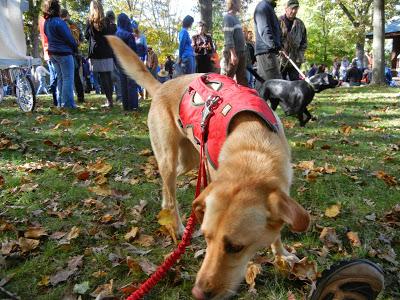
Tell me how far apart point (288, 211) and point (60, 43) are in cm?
820

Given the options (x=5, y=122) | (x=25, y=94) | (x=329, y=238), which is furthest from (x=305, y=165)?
(x=25, y=94)

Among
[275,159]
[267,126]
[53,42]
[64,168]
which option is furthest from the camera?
[53,42]

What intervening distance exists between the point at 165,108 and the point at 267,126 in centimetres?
120

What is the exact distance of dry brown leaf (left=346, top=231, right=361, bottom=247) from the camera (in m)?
2.89

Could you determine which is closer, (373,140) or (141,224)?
(141,224)

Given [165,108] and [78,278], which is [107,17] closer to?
[165,108]

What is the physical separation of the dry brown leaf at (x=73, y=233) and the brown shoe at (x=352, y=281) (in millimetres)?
2024

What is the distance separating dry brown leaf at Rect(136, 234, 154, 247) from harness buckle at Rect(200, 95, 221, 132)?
3.51ft

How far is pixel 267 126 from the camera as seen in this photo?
8.48 feet

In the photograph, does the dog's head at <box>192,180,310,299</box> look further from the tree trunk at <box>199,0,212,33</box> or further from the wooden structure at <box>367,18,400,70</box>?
the wooden structure at <box>367,18,400,70</box>

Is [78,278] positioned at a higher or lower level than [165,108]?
lower

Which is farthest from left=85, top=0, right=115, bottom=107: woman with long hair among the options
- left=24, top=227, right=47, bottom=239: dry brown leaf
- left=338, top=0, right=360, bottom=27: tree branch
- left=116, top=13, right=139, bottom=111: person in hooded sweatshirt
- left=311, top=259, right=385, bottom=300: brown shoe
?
left=338, top=0, right=360, bottom=27: tree branch

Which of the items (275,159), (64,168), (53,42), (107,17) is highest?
(107,17)

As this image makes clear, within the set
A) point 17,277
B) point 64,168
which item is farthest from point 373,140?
point 17,277
